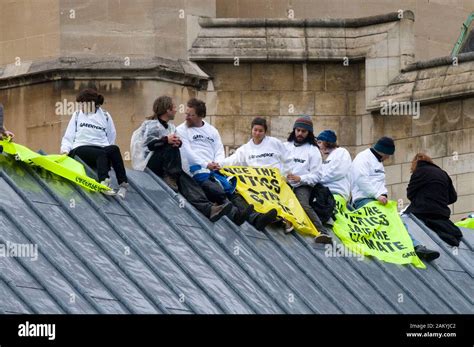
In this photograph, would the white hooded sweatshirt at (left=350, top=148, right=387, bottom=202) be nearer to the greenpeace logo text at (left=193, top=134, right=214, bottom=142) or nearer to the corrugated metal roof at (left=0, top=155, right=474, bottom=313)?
the corrugated metal roof at (left=0, top=155, right=474, bottom=313)

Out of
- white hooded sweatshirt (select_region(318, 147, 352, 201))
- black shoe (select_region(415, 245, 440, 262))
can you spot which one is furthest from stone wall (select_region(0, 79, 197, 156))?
black shoe (select_region(415, 245, 440, 262))

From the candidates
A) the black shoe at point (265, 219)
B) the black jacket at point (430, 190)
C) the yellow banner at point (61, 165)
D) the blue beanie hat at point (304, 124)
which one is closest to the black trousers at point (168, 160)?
the black shoe at point (265, 219)

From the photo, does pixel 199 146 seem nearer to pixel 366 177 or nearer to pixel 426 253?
pixel 366 177

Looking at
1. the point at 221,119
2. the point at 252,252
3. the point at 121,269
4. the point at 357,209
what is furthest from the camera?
the point at 221,119

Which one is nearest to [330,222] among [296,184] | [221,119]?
[296,184]

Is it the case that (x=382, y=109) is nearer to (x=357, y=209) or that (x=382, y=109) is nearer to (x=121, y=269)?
(x=357, y=209)

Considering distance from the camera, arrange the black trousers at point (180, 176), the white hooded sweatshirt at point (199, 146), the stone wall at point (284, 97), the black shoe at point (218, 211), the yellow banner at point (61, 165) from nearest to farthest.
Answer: the yellow banner at point (61, 165) < the black shoe at point (218, 211) < the black trousers at point (180, 176) < the white hooded sweatshirt at point (199, 146) < the stone wall at point (284, 97)

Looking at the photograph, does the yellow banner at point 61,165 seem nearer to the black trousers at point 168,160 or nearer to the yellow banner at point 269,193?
the black trousers at point 168,160

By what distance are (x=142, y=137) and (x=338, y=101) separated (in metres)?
10.5

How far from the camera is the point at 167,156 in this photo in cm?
3456

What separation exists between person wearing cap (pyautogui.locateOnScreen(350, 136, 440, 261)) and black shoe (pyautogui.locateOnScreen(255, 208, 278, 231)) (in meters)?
2.28

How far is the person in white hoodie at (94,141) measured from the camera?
33531 mm

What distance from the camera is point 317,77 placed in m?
44.3
